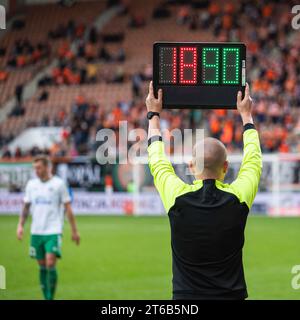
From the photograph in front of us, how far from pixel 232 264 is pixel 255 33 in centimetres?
3334

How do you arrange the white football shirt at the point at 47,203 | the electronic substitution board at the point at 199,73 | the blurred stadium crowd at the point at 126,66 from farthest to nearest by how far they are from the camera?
the blurred stadium crowd at the point at 126,66 → the white football shirt at the point at 47,203 → the electronic substitution board at the point at 199,73

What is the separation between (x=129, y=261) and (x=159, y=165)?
444 inches

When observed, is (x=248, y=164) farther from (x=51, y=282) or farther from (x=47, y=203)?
(x=47, y=203)

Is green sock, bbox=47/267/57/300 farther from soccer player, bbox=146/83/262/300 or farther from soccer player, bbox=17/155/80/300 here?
soccer player, bbox=146/83/262/300

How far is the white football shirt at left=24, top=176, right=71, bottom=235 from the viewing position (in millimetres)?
11781

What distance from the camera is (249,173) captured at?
5.50m

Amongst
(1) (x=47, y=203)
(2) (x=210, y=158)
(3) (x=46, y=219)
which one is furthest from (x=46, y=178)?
(2) (x=210, y=158)

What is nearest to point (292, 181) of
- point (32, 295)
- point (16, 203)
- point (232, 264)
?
point (16, 203)

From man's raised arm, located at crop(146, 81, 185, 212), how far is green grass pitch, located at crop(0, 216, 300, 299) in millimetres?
6689

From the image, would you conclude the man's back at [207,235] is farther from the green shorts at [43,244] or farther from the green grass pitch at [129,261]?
the green grass pitch at [129,261]

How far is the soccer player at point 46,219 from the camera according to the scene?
11602mm

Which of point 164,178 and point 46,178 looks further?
point 46,178

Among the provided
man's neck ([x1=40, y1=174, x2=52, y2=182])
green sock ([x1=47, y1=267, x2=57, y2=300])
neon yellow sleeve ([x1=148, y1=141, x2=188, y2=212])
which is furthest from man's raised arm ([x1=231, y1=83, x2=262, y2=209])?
man's neck ([x1=40, y1=174, x2=52, y2=182])

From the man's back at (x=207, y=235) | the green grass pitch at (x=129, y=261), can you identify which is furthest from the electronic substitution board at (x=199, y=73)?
the green grass pitch at (x=129, y=261)
